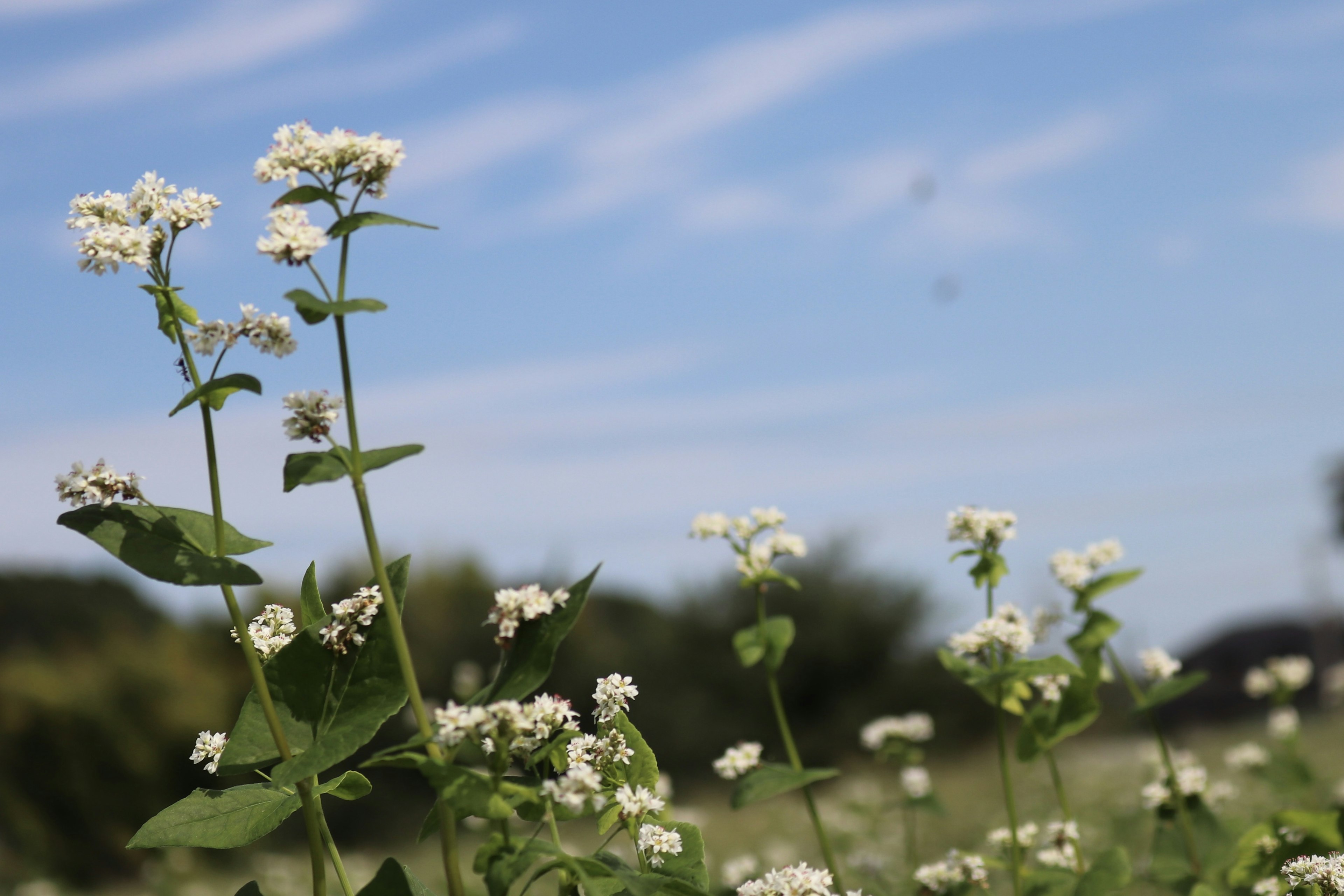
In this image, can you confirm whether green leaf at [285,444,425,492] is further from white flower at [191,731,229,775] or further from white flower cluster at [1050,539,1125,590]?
white flower cluster at [1050,539,1125,590]

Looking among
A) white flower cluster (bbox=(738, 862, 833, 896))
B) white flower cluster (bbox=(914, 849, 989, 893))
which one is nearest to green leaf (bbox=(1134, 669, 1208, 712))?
white flower cluster (bbox=(914, 849, 989, 893))

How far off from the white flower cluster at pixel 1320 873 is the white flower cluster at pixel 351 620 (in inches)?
70.6

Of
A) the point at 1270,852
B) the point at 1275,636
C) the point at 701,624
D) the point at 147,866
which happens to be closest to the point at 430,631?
the point at 701,624

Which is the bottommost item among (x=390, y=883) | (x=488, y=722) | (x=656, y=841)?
(x=656, y=841)

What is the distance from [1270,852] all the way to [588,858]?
2.15m

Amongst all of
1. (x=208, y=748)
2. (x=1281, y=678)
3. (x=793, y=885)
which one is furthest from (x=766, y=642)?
(x=1281, y=678)

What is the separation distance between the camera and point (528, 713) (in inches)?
55.0

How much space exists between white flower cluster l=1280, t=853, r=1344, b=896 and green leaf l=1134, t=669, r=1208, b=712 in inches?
29.0

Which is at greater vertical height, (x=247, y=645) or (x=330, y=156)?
(x=330, y=156)

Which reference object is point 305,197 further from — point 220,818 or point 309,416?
point 220,818

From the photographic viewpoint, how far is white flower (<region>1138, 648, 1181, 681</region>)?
3324mm

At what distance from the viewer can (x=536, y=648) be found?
4.53 feet

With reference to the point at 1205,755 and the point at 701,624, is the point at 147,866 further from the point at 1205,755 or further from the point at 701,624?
the point at 701,624

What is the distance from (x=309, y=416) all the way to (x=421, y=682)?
14.6 m
